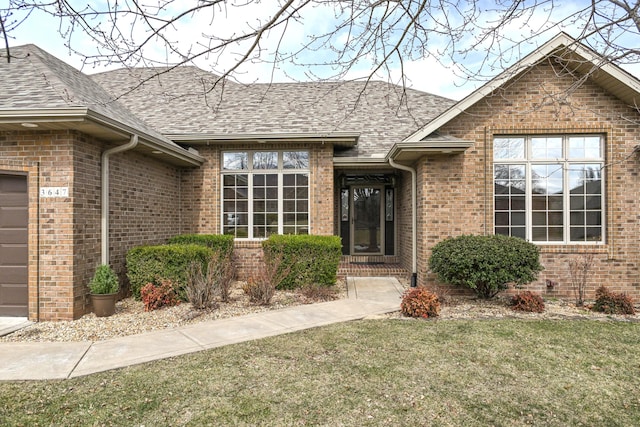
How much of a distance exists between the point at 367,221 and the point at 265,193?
378 cm

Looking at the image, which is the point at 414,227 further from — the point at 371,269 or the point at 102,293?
the point at 102,293

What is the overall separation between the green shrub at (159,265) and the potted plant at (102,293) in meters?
0.85

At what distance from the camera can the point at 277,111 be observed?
37.0 feet

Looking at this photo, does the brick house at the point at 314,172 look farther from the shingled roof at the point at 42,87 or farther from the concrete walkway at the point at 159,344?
the concrete walkway at the point at 159,344

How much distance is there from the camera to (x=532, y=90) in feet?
26.6

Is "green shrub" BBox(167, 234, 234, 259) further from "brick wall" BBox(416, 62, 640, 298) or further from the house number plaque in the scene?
"brick wall" BBox(416, 62, 640, 298)

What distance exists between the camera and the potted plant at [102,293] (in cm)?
620

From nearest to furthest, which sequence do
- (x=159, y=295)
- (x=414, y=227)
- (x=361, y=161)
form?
(x=159, y=295) → (x=414, y=227) → (x=361, y=161)

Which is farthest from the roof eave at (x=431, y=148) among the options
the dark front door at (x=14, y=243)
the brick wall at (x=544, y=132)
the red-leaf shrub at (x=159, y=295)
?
the dark front door at (x=14, y=243)

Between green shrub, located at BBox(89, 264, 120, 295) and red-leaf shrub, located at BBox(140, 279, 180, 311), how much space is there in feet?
1.77

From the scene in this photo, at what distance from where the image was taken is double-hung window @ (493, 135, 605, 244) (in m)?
8.09

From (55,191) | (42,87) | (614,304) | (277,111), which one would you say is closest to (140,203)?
(55,191)

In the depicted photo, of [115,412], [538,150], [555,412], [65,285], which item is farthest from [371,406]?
[538,150]

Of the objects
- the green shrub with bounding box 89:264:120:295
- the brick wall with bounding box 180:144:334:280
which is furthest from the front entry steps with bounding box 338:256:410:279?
the green shrub with bounding box 89:264:120:295
